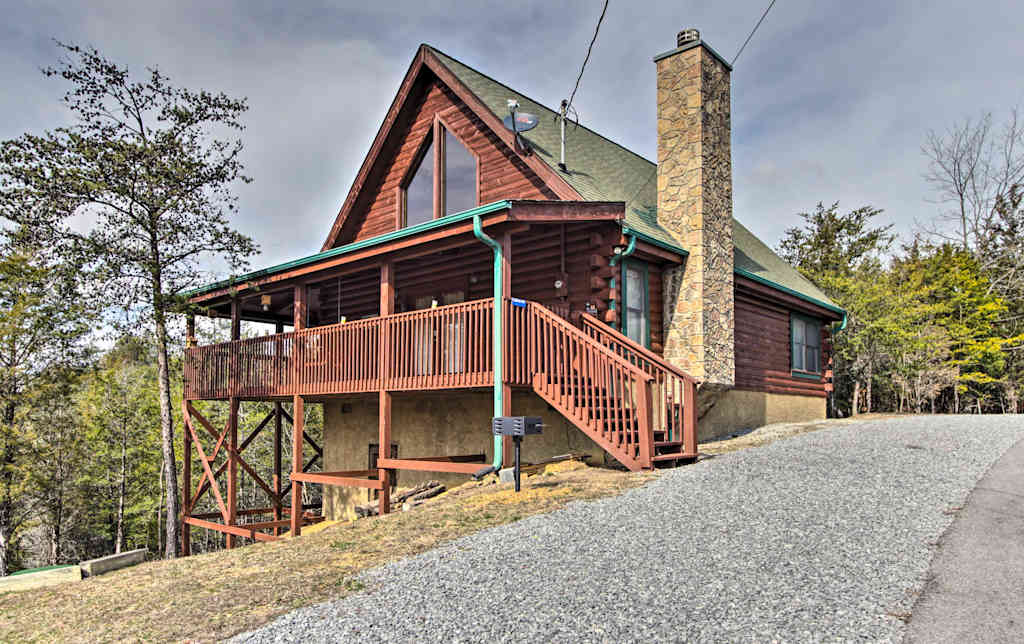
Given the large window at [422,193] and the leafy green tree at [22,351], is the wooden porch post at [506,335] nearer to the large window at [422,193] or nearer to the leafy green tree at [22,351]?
the large window at [422,193]

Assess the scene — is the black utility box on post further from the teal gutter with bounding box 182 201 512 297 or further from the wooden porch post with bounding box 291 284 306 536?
the wooden porch post with bounding box 291 284 306 536

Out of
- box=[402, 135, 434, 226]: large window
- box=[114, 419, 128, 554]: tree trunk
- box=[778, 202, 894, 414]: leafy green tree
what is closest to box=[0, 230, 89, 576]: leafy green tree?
box=[402, 135, 434, 226]: large window

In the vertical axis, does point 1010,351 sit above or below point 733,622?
above

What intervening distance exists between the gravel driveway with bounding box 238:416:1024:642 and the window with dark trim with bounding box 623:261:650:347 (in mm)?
4541

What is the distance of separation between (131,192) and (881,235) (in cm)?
2767

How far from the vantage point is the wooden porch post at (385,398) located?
37.1 ft

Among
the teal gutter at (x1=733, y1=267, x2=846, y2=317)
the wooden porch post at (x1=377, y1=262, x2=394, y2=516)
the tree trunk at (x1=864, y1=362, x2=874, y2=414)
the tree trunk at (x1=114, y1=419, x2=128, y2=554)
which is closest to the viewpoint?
the wooden porch post at (x1=377, y1=262, x2=394, y2=516)

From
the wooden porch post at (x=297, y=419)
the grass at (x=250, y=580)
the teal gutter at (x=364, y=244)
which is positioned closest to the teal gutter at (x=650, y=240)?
the teal gutter at (x=364, y=244)

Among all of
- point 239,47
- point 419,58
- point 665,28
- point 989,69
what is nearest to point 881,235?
point 989,69

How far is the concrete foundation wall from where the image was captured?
43.9ft

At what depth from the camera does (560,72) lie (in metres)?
13.7

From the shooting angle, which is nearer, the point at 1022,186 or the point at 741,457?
the point at 741,457

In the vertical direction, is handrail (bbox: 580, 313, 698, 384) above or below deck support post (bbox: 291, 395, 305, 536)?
above

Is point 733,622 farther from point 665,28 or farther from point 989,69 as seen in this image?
point 989,69
